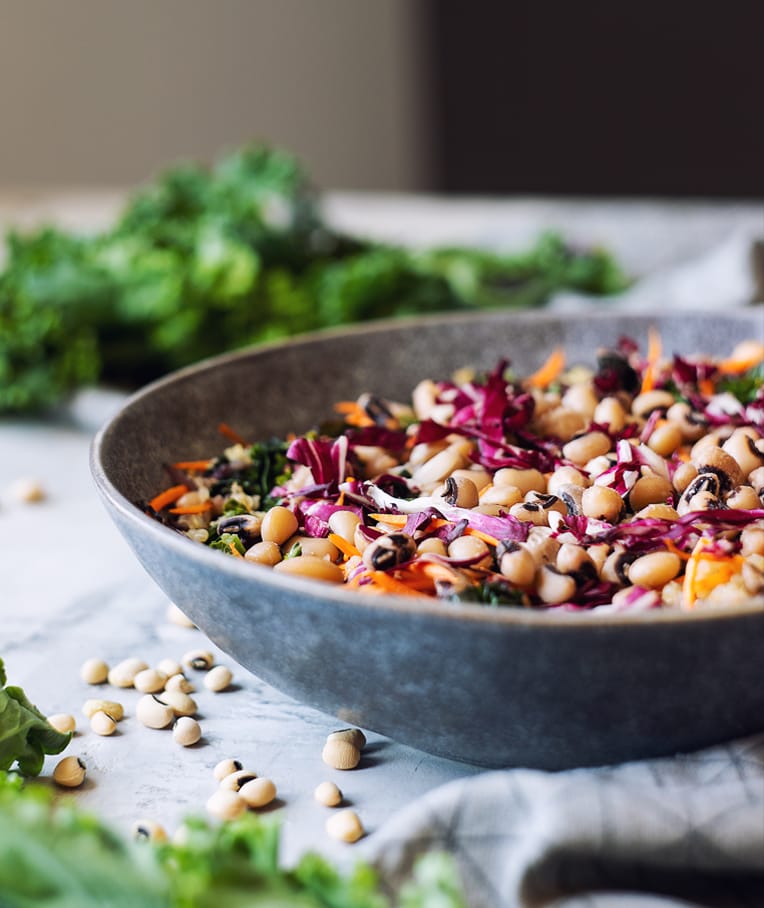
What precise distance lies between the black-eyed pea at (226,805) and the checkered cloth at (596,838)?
0.66ft

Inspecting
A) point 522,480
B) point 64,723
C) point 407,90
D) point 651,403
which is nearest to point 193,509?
point 64,723

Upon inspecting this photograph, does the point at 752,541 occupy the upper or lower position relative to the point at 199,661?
upper

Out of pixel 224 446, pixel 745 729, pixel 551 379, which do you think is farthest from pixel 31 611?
pixel 745 729

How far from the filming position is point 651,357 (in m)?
1.59

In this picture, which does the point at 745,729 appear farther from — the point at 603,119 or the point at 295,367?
the point at 603,119

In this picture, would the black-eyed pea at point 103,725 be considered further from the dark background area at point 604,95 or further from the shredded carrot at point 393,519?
the dark background area at point 604,95

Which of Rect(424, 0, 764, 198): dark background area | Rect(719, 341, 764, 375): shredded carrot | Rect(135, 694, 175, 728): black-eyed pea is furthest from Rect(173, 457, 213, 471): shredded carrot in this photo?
Rect(424, 0, 764, 198): dark background area

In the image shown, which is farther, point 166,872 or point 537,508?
point 537,508

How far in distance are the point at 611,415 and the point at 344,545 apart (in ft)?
1.48

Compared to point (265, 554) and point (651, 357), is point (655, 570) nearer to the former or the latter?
point (265, 554)

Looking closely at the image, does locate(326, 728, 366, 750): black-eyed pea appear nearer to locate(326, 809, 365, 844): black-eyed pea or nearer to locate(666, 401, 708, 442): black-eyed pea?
locate(326, 809, 365, 844): black-eyed pea

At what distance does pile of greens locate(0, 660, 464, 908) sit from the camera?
2.29 ft

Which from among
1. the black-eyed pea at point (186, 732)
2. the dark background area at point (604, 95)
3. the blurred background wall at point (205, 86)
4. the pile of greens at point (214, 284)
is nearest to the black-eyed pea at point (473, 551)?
the black-eyed pea at point (186, 732)

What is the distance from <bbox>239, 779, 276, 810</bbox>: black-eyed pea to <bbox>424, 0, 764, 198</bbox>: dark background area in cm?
557
